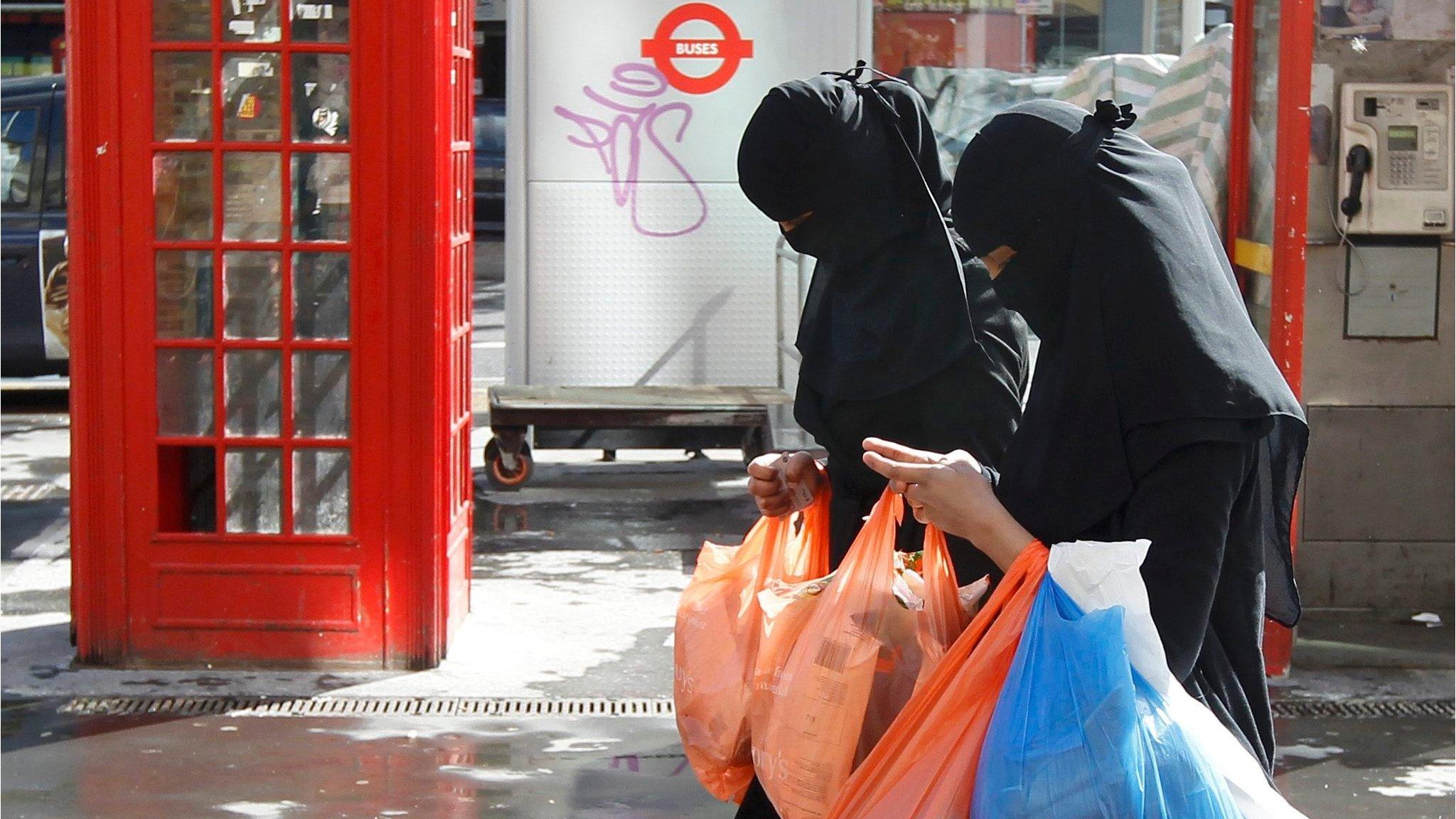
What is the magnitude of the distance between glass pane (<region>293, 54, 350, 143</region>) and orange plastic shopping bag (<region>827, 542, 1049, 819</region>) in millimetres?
3315

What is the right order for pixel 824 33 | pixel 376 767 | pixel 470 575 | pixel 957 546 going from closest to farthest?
pixel 957 546, pixel 376 767, pixel 470 575, pixel 824 33

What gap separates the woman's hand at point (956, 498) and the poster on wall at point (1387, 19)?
411cm

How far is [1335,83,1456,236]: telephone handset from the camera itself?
19.2ft

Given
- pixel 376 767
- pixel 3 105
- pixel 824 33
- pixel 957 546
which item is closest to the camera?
pixel 957 546

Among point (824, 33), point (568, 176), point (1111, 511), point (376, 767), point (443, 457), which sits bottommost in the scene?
point (376, 767)

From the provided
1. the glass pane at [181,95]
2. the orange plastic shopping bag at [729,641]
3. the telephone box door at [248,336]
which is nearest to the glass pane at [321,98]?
the telephone box door at [248,336]

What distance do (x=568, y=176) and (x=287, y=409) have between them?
3.01 m

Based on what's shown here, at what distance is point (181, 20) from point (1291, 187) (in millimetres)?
3143

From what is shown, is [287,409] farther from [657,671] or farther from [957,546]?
[957,546]

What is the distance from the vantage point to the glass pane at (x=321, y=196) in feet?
16.9

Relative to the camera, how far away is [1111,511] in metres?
2.16

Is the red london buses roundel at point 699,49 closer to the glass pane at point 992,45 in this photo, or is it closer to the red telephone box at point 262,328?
the glass pane at point 992,45

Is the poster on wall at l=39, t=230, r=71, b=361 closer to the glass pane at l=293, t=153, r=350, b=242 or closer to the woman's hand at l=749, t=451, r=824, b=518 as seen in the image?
the glass pane at l=293, t=153, r=350, b=242

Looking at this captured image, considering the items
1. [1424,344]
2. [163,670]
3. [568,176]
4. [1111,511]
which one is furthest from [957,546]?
[568,176]
